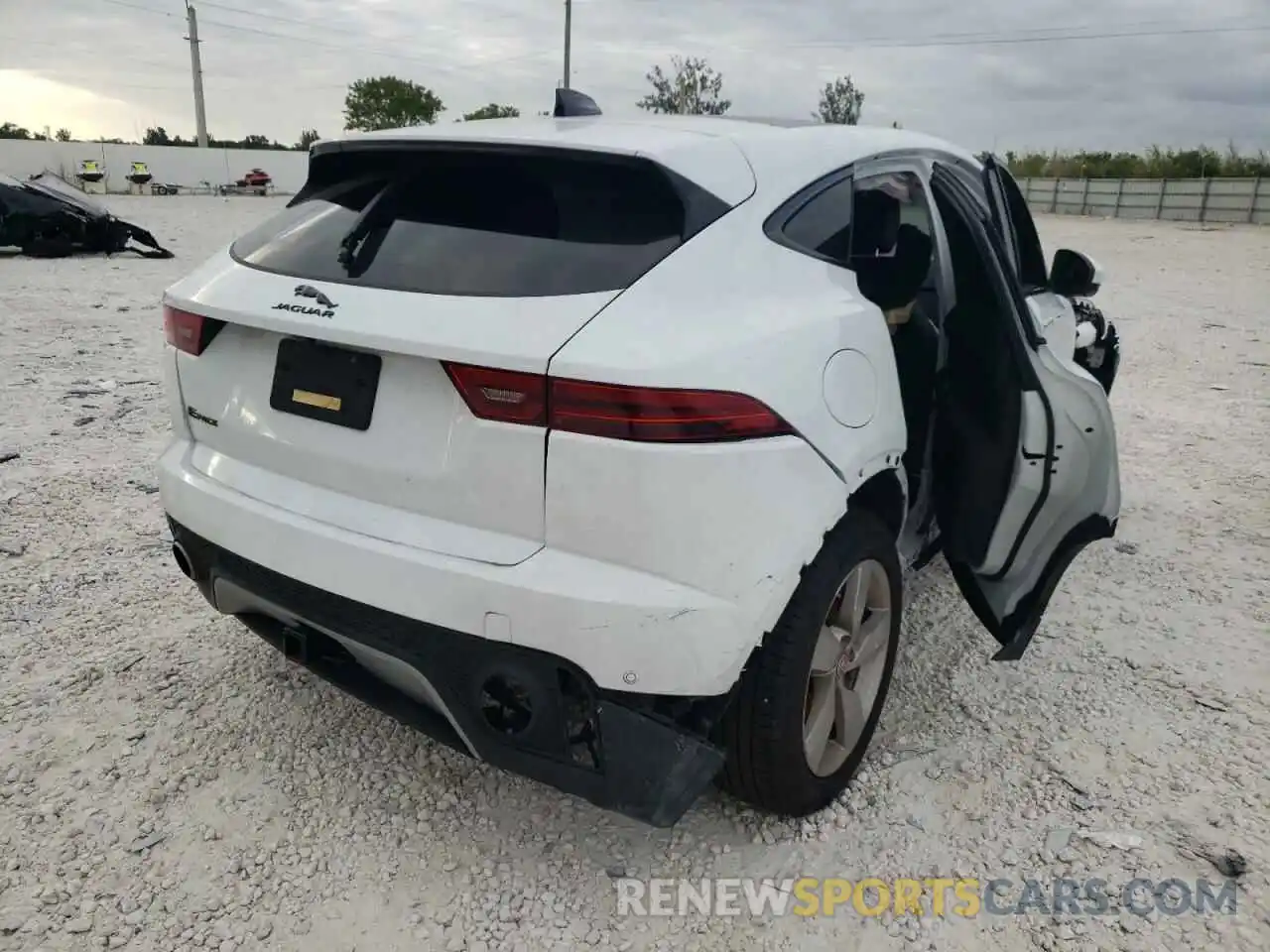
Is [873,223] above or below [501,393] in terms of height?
above

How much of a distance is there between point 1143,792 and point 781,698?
124 centimetres

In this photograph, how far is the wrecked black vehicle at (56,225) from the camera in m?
12.8

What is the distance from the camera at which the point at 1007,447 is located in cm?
278

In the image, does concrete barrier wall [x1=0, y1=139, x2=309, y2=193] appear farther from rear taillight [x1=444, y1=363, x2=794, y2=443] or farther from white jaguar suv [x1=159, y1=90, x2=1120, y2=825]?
rear taillight [x1=444, y1=363, x2=794, y2=443]

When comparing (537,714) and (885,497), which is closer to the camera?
(537,714)

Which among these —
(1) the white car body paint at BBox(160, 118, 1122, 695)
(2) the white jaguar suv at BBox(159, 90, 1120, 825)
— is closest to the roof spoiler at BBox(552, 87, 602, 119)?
(2) the white jaguar suv at BBox(159, 90, 1120, 825)

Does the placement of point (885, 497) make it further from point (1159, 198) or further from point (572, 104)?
point (1159, 198)

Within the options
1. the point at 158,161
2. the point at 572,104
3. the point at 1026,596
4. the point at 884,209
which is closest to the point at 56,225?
the point at 572,104

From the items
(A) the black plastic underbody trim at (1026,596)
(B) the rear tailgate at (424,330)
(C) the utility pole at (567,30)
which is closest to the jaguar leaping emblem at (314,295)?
(B) the rear tailgate at (424,330)

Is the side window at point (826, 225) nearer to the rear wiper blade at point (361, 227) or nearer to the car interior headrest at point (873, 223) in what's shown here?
the car interior headrest at point (873, 223)

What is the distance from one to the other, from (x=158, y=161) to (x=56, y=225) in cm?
3509

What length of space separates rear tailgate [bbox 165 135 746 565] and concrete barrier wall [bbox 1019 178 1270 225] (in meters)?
40.8

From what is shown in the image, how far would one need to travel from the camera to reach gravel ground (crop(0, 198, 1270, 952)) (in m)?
2.10

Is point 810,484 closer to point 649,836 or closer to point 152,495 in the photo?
point 649,836
